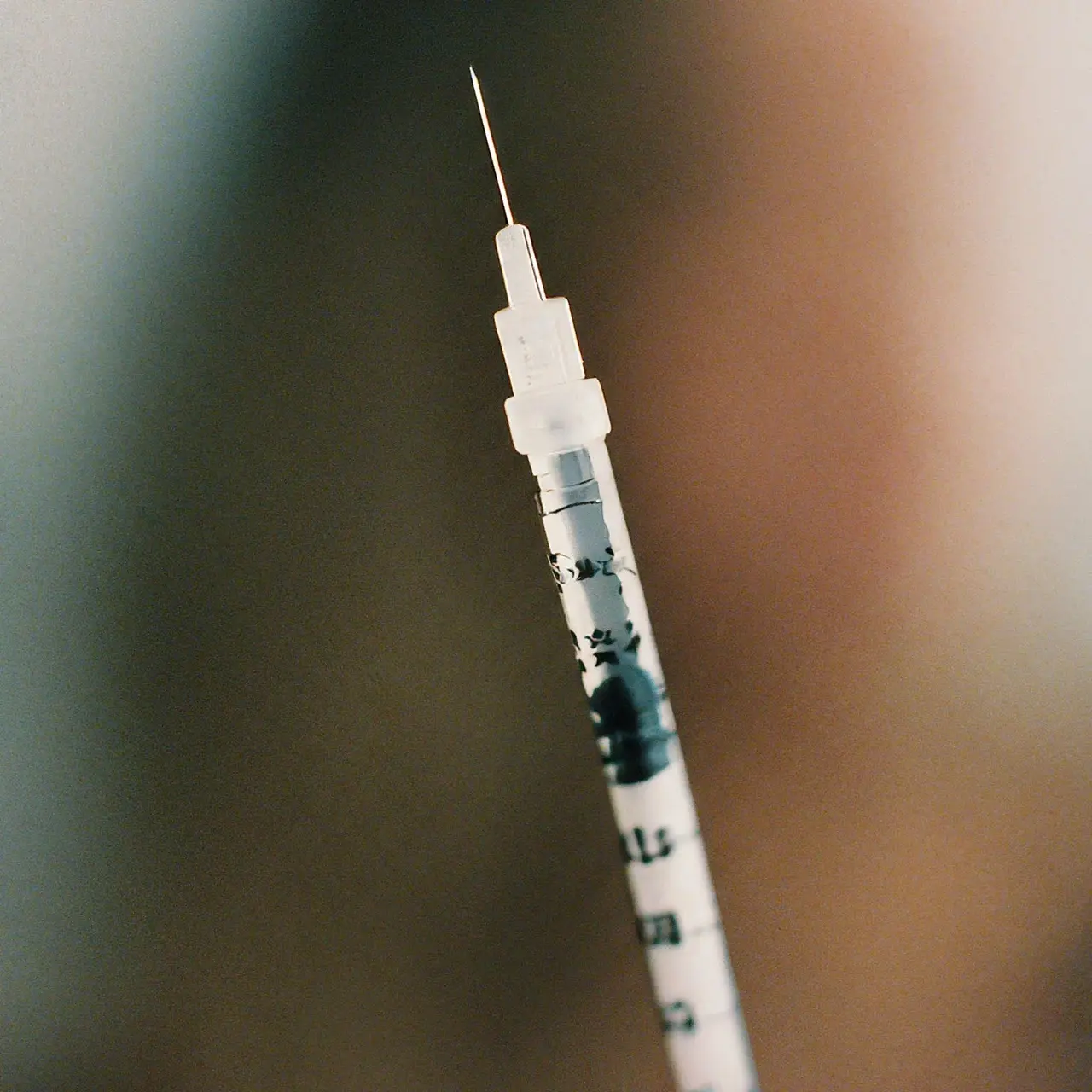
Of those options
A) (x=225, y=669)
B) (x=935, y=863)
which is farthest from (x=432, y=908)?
(x=935, y=863)

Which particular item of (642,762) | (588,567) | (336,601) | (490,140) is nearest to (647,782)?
(642,762)

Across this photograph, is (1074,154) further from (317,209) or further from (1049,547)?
(317,209)

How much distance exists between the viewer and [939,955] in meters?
0.54

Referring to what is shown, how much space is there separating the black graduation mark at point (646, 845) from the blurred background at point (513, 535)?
7cm

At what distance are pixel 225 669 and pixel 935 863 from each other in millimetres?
513

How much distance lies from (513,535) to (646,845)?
215mm

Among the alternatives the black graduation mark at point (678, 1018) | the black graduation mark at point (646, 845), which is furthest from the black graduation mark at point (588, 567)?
the black graduation mark at point (678, 1018)

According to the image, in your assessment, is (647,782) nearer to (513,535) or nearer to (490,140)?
(513,535)

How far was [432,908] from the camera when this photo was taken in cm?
54

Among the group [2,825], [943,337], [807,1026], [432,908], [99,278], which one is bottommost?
[807,1026]

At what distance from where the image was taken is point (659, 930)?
475 mm

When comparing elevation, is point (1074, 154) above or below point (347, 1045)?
above

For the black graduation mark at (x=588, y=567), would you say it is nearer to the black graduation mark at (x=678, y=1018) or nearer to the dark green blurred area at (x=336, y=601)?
the dark green blurred area at (x=336, y=601)

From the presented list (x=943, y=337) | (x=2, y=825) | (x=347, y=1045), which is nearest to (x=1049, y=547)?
(x=943, y=337)
